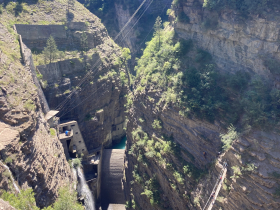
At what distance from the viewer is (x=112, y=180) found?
1168 inches

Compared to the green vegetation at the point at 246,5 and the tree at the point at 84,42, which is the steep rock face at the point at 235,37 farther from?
the tree at the point at 84,42

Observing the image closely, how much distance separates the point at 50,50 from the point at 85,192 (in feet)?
59.2

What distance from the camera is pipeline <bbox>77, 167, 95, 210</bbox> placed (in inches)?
938

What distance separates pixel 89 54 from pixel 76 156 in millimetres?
14909

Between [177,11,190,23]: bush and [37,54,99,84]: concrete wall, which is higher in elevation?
[177,11,190,23]: bush

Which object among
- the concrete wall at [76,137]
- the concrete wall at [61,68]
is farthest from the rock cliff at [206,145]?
the concrete wall at [61,68]

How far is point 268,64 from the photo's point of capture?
16766 millimetres

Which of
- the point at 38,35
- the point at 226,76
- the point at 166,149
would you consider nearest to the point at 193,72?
the point at 226,76

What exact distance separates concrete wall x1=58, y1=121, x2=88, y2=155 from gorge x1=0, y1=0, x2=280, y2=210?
18 cm

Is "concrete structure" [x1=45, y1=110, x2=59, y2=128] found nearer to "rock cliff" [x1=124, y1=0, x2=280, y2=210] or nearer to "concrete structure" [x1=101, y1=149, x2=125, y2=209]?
"rock cliff" [x1=124, y1=0, x2=280, y2=210]

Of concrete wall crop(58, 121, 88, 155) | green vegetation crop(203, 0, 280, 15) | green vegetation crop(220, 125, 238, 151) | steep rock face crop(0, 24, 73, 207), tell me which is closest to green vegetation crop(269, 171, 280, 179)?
green vegetation crop(220, 125, 238, 151)

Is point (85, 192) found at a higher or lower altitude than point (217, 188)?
lower

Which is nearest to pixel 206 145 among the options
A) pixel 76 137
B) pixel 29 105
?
pixel 29 105

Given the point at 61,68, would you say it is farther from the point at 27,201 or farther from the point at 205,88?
the point at 27,201
